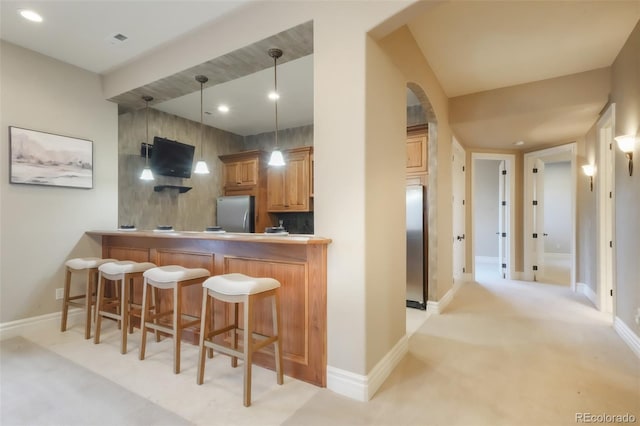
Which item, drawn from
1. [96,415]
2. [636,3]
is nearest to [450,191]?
[636,3]

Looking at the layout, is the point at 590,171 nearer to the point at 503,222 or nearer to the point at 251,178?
the point at 503,222

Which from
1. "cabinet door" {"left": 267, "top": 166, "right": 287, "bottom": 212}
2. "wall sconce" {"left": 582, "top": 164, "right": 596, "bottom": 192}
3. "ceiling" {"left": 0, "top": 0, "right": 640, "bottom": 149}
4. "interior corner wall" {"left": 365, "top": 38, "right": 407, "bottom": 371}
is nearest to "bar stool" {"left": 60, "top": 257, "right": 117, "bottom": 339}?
"ceiling" {"left": 0, "top": 0, "right": 640, "bottom": 149}

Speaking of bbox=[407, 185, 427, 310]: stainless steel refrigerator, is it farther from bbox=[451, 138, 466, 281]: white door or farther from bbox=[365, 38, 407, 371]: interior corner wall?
bbox=[365, 38, 407, 371]: interior corner wall

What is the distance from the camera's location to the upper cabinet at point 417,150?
3955 mm

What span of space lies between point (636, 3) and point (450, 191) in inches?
94.5

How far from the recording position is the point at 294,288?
7.44 ft

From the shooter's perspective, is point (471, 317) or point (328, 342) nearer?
point (328, 342)

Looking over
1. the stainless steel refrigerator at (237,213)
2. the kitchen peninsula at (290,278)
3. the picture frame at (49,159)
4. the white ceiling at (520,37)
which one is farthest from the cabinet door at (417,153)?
the picture frame at (49,159)

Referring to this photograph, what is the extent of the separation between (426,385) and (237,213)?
4.10 m

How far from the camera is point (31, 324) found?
312cm

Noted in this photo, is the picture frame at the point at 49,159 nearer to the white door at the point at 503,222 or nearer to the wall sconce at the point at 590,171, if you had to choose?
the wall sconce at the point at 590,171

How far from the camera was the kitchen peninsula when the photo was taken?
7.00 ft

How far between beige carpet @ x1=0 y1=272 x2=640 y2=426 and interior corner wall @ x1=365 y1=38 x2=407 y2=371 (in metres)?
0.33

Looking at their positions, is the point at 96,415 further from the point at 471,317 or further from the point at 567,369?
the point at 471,317
